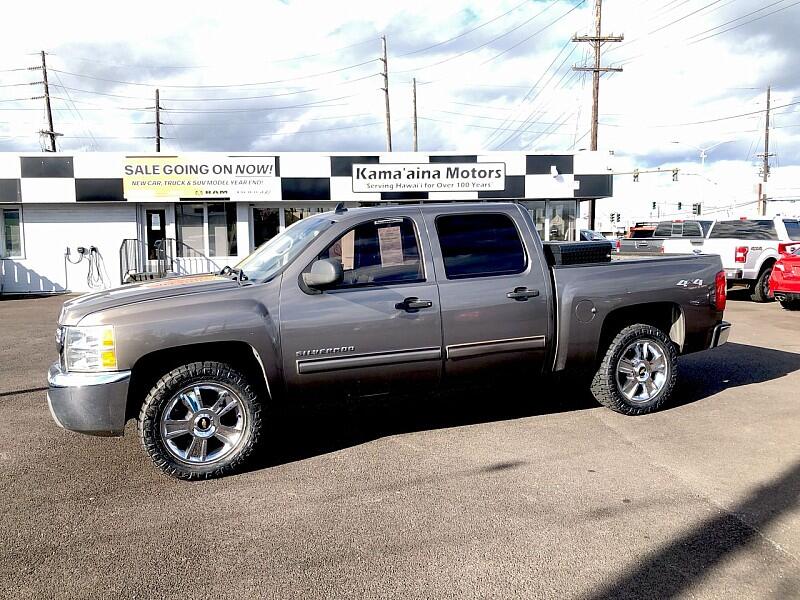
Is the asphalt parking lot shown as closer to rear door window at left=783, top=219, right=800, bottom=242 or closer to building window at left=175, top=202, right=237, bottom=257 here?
rear door window at left=783, top=219, right=800, bottom=242

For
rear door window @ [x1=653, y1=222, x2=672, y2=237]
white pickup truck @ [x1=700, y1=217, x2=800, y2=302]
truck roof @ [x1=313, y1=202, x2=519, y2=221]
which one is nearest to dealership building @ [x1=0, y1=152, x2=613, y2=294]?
rear door window @ [x1=653, y1=222, x2=672, y2=237]

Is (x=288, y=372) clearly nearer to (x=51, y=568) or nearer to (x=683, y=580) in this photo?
(x=51, y=568)

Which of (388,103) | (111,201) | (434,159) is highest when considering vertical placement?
(388,103)

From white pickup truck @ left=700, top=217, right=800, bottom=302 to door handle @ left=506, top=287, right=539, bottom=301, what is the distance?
10314 mm

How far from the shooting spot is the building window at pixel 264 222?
17727 millimetres

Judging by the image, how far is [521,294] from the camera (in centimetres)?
471

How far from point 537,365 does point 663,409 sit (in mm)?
1458

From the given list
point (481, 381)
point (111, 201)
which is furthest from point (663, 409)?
point (111, 201)

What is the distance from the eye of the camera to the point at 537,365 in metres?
4.85

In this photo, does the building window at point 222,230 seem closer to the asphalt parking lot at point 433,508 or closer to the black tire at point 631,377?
the asphalt parking lot at point 433,508

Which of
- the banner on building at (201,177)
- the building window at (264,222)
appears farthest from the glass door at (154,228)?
the building window at (264,222)

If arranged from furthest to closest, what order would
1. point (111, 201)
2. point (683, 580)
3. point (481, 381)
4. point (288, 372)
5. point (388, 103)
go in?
1. point (388, 103)
2. point (111, 201)
3. point (481, 381)
4. point (288, 372)
5. point (683, 580)

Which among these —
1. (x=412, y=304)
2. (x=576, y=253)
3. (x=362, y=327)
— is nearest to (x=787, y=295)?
(x=576, y=253)

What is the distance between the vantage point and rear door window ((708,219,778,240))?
44.5 feet
